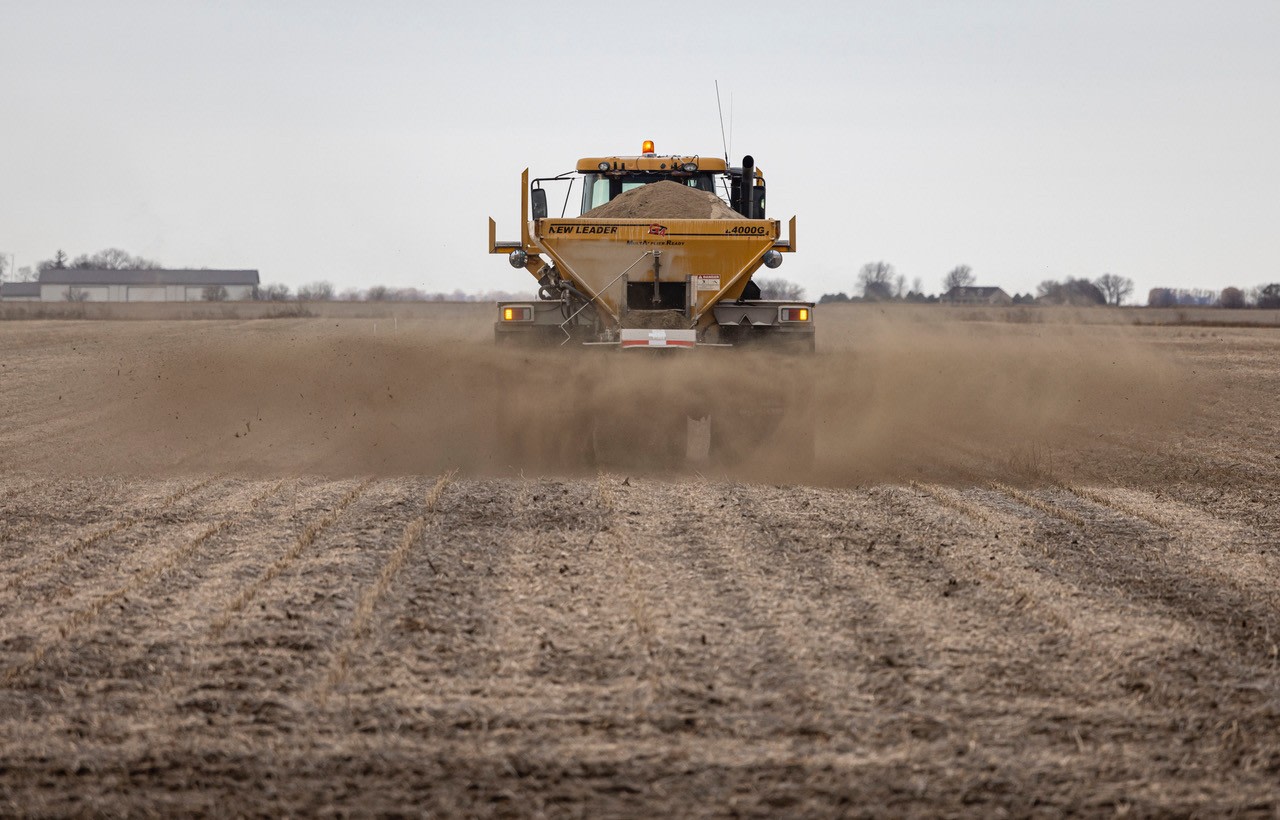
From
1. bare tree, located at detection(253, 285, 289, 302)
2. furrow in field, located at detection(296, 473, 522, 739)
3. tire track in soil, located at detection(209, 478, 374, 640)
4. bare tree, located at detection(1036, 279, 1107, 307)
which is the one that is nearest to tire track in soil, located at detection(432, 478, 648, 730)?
furrow in field, located at detection(296, 473, 522, 739)

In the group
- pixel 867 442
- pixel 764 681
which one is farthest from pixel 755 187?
pixel 764 681

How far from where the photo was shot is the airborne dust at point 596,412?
1189 cm

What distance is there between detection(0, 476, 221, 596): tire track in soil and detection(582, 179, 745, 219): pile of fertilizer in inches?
190

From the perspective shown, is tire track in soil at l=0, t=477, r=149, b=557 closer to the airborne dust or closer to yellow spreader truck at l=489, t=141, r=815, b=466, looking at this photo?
the airborne dust

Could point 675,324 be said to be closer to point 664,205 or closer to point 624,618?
point 664,205

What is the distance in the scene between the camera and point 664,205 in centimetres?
1259

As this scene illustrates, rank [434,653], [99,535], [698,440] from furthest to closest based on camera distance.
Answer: [698,440] < [99,535] < [434,653]

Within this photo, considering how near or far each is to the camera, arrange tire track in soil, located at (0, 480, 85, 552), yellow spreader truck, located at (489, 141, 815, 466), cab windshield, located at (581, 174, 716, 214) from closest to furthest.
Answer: tire track in soil, located at (0, 480, 85, 552)
yellow spreader truck, located at (489, 141, 815, 466)
cab windshield, located at (581, 174, 716, 214)

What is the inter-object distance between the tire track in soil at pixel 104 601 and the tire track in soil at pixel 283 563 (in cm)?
58

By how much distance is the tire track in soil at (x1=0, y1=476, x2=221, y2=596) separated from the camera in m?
6.96

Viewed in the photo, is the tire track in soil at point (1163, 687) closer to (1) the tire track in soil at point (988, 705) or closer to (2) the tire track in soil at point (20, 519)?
(1) the tire track in soil at point (988, 705)

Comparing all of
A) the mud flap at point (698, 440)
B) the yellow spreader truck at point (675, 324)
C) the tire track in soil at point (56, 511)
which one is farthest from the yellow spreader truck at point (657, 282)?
the tire track in soil at point (56, 511)

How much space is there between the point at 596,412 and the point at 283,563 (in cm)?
510

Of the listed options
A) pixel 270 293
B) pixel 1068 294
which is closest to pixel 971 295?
pixel 1068 294
